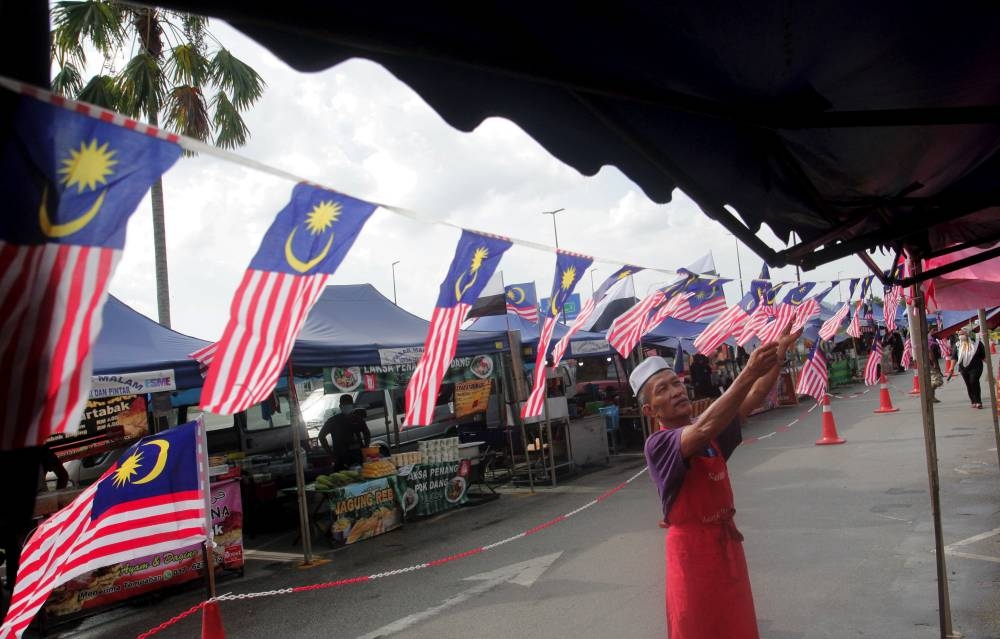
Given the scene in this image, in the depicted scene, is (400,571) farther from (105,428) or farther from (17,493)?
(17,493)

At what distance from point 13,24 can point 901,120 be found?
2.45m

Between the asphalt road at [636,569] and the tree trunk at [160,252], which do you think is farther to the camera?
the tree trunk at [160,252]

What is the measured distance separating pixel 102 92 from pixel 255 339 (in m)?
12.6

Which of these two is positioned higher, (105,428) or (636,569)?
(105,428)

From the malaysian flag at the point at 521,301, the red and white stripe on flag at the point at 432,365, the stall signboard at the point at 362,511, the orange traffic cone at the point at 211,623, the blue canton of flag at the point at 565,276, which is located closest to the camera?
the orange traffic cone at the point at 211,623

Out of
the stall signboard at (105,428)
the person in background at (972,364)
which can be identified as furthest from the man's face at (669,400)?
the person in background at (972,364)

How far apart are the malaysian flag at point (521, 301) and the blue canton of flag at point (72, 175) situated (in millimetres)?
10207

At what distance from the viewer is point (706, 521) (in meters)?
3.09

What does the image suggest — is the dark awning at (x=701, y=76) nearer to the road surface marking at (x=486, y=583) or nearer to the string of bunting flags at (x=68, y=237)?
the string of bunting flags at (x=68, y=237)

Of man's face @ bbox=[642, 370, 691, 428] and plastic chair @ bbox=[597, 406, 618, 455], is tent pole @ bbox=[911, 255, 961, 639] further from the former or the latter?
plastic chair @ bbox=[597, 406, 618, 455]

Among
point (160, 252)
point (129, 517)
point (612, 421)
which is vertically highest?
point (160, 252)

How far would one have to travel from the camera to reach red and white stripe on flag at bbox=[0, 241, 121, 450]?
1484 millimetres

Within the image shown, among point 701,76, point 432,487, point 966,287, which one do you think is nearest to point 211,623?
point 701,76

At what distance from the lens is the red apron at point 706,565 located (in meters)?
2.97
